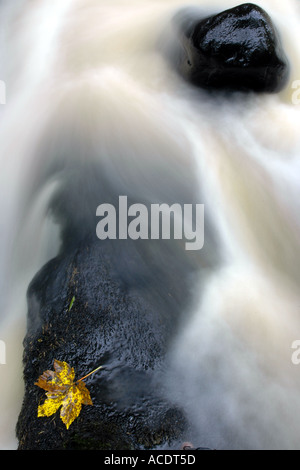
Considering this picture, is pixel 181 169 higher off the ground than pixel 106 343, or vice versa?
pixel 181 169

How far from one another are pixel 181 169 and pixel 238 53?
1.18 metres

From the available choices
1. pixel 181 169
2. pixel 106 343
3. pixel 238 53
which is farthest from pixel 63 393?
pixel 238 53

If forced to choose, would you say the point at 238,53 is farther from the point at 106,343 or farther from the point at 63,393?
the point at 63,393

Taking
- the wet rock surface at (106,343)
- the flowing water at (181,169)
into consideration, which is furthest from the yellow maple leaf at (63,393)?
the flowing water at (181,169)

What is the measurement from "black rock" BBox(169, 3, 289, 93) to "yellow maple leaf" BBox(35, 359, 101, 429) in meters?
2.86

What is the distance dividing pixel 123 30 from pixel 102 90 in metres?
1.07

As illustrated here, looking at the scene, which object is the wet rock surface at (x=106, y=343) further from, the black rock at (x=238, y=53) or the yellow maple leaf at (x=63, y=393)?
the black rock at (x=238, y=53)

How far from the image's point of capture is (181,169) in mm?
3270

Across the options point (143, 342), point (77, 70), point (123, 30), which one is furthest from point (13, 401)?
point (123, 30)

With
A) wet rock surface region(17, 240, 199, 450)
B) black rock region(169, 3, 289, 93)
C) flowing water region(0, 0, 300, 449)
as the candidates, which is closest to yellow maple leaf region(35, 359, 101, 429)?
wet rock surface region(17, 240, 199, 450)

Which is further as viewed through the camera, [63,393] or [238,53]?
[238,53]

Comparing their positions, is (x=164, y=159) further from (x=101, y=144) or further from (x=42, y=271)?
(x=42, y=271)

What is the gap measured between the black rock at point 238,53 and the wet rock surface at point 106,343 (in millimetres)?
2015
